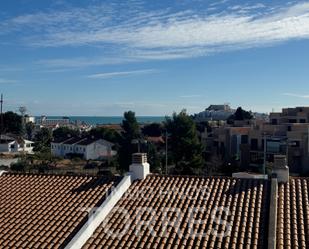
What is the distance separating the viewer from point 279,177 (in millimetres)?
16406

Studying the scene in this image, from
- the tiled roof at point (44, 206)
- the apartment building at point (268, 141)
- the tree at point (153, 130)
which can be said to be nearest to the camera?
the tiled roof at point (44, 206)

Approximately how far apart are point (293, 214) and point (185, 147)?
34.6 metres

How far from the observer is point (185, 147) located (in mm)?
48844

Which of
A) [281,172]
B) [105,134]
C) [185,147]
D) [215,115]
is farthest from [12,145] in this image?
[281,172]

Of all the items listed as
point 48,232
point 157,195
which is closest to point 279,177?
point 157,195

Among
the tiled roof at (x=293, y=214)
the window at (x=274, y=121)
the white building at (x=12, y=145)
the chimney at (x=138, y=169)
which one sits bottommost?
the white building at (x=12, y=145)

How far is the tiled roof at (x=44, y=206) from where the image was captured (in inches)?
541

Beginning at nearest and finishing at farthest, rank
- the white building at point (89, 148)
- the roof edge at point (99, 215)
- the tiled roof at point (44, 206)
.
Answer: the roof edge at point (99, 215) → the tiled roof at point (44, 206) → the white building at point (89, 148)

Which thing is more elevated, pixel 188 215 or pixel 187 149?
pixel 188 215

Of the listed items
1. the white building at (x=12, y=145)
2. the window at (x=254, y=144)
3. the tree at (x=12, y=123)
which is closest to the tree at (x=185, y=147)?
the window at (x=254, y=144)

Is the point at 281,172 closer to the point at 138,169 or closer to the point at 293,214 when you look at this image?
the point at 293,214

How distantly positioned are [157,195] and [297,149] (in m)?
42.5

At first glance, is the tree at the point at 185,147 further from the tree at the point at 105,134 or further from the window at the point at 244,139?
the tree at the point at 105,134

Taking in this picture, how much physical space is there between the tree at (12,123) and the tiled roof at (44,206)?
88.4 meters
